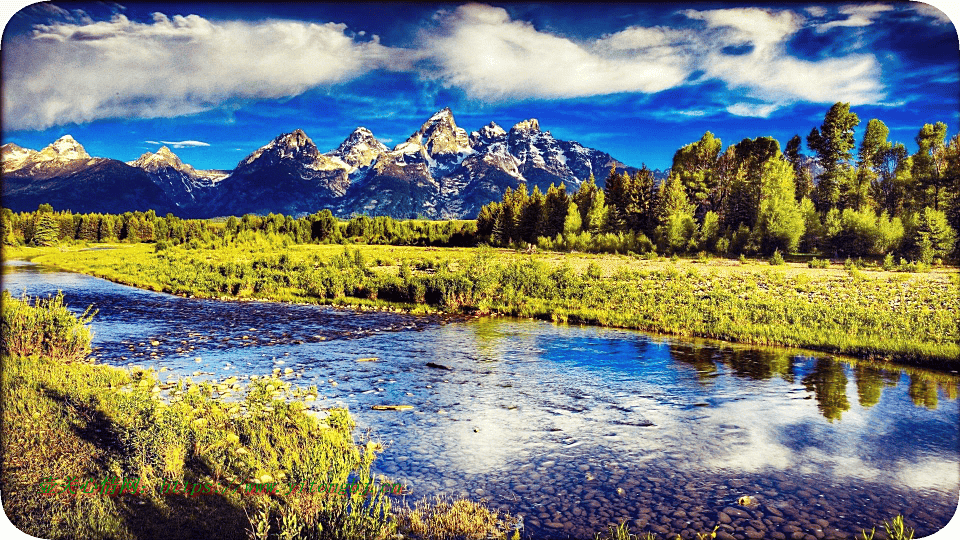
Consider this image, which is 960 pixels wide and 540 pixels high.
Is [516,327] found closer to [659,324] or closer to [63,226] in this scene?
[659,324]

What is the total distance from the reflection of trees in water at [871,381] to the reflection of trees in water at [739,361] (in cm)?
163

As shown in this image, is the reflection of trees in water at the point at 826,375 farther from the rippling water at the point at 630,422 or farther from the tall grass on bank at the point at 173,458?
the tall grass on bank at the point at 173,458

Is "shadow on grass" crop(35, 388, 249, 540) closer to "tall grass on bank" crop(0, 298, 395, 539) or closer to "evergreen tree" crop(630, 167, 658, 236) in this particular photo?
"tall grass on bank" crop(0, 298, 395, 539)

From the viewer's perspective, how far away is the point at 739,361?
16531mm

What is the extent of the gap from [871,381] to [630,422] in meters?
8.37

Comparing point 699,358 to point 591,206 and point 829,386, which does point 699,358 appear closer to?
point 829,386

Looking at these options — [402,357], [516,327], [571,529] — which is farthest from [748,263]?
[571,529]

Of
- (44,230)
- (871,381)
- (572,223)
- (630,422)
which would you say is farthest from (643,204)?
(44,230)

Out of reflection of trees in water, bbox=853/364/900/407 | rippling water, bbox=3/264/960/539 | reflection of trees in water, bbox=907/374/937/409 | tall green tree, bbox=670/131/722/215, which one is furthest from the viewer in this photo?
tall green tree, bbox=670/131/722/215

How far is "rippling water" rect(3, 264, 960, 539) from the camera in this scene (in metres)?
7.44

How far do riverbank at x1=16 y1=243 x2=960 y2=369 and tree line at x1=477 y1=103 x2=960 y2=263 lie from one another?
202 inches

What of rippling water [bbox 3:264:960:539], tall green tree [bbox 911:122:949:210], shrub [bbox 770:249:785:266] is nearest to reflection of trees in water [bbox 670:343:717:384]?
rippling water [bbox 3:264:960:539]

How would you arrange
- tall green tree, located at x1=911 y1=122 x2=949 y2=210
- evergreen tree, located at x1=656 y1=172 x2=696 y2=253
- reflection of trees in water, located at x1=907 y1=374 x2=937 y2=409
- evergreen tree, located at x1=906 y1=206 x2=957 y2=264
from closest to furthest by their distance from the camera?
1. reflection of trees in water, located at x1=907 y1=374 x2=937 y2=409
2. tall green tree, located at x1=911 y1=122 x2=949 y2=210
3. evergreen tree, located at x1=906 y1=206 x2=957 y2=264
4. evergreen tree, located at x1=656 y1=172 x2=696 y2=253

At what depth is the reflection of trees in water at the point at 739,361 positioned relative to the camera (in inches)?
584
